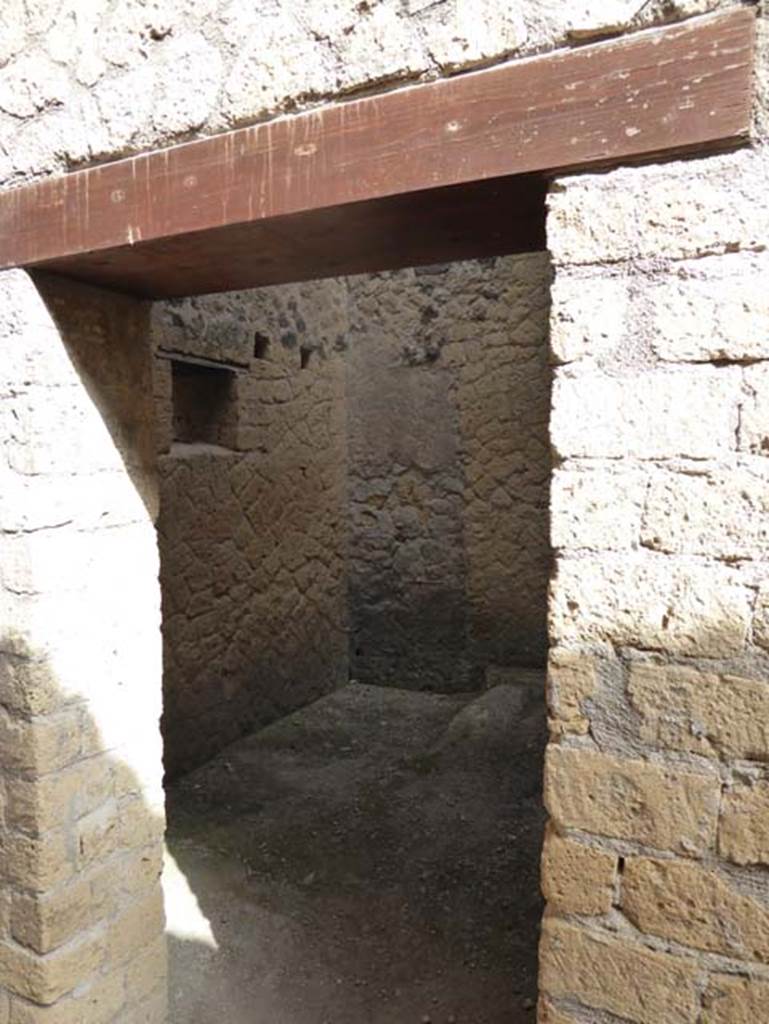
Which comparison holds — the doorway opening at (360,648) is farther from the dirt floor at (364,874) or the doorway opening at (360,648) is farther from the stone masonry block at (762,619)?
the stone masonry block at (762,619)

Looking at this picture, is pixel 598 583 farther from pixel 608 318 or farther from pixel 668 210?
pixel 668 210

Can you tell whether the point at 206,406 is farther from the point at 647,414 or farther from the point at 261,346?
the point at 647,414

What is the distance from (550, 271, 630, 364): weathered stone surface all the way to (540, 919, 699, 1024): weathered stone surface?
42.4 inches

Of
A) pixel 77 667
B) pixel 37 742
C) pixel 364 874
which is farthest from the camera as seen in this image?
pixel 364 874

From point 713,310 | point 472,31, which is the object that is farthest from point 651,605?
point 472,31

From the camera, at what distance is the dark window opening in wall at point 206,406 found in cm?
465

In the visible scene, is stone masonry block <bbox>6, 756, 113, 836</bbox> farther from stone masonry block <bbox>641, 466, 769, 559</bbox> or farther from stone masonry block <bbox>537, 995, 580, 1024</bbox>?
stone masonry block <bbox>641, 466, 769, 559</bbox>

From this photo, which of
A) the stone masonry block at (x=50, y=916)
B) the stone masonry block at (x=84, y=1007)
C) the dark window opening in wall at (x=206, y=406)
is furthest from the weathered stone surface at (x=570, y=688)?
the dark window opening in wall at (x=206, y=406)

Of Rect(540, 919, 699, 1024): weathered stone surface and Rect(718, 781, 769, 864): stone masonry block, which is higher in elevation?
Rect(718, 781, 769, 864): stone masonry block

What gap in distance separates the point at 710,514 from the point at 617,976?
2.85 ft

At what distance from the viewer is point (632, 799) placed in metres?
1.39

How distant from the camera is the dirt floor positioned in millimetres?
2738

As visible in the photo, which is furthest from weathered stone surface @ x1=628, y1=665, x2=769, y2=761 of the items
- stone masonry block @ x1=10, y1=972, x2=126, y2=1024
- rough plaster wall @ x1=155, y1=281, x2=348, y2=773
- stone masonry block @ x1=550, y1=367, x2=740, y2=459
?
rough plaster wall @ x1=155, y1=281, x2=348, y2=773

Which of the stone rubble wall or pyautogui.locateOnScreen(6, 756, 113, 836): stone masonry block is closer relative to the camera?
pyautogui.locateOnScreen(6, 756, 113, 836): stone masonry block
